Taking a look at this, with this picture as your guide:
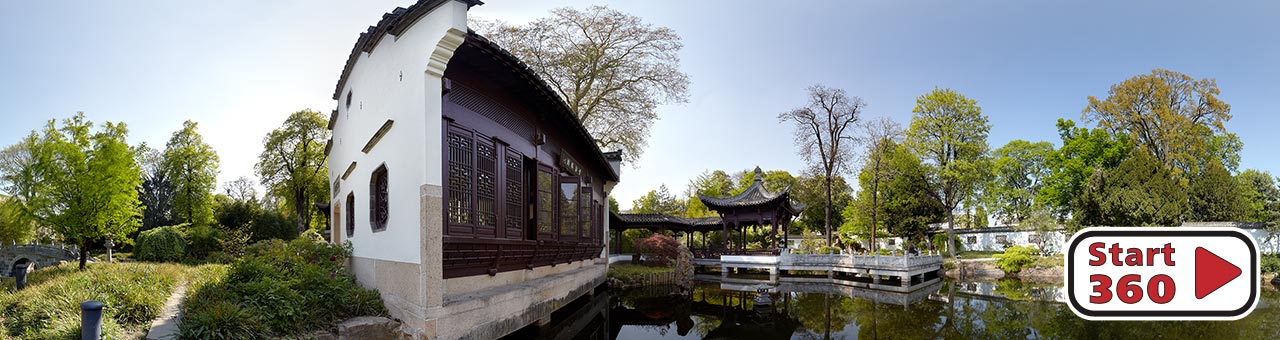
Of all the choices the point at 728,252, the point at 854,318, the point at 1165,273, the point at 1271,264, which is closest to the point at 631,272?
the point at 728,252

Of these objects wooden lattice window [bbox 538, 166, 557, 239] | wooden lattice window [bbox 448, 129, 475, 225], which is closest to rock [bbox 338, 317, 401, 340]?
wooden lattice window [bbox 448, 129, 475, 225]

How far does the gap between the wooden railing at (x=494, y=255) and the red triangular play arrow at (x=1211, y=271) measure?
6.03 metres

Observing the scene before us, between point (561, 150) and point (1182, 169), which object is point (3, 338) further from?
point (1182, 169)

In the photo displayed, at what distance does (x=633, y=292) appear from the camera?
16.0 m

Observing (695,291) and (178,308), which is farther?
(695,291)

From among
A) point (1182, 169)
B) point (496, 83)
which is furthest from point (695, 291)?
point (1182, 169)

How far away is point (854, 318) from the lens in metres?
11.4

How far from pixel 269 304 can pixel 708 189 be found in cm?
3595

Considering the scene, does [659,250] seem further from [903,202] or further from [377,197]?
[377,197]

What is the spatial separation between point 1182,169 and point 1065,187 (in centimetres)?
472

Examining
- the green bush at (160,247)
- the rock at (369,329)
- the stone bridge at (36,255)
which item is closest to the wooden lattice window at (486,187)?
the rock at (369,329)

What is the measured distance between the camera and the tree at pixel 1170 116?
25125 mm

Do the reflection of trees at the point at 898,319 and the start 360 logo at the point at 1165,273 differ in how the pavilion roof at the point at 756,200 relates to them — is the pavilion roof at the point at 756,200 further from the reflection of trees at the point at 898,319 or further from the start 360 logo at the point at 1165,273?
the start 360 logo at the point at 1165,273

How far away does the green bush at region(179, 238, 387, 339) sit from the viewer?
→ 524 centimetres
